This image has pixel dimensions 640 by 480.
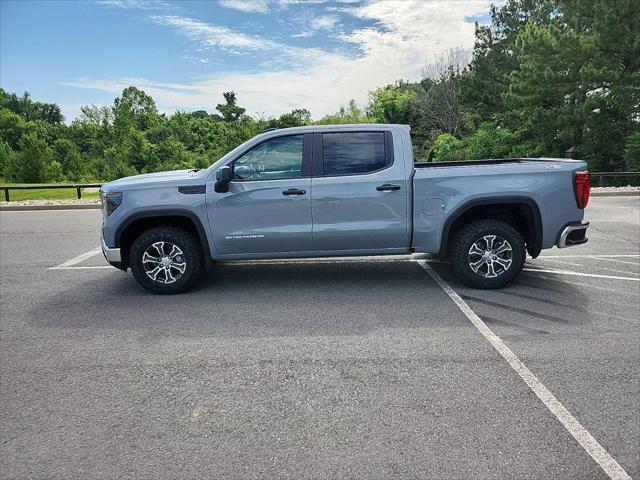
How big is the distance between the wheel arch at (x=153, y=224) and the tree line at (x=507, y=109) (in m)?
20.2

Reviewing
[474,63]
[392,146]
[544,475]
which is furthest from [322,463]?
[474,63]

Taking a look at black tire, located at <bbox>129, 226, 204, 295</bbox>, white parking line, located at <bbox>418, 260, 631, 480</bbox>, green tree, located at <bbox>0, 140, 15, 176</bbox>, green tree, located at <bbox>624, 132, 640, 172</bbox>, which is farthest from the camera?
green tree, located at <bbox>0, 140, 15, 176</bbox>

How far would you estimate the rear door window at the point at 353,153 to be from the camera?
5676mm

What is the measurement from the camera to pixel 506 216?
5.98 metres

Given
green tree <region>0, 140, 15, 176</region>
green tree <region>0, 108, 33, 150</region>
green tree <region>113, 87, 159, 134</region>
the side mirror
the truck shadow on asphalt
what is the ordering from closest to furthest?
the truck shadow on asphalt → the side mirror → green tree <region>0, 140, 15, 176</region> → green tree <region>113, 87, 159, 134</region> → green tree <region>0, 108, 33, 150</region>

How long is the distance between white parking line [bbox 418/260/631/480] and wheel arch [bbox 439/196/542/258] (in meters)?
1.14

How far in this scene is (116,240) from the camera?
5.70 m

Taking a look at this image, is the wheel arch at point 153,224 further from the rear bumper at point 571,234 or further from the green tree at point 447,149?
the green tree at point 447,149

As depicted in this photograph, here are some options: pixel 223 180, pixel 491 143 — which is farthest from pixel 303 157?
pixel 491 143

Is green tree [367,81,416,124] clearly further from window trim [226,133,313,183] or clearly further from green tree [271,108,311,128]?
window trim [226,133,313,183]

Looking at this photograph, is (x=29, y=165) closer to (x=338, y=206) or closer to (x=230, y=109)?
(x=230, y=109)

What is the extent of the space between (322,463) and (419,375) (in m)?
1.23

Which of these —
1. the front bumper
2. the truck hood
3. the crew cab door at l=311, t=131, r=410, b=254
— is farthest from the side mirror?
the front bumper

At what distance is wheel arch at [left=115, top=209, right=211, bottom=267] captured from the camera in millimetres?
5621
